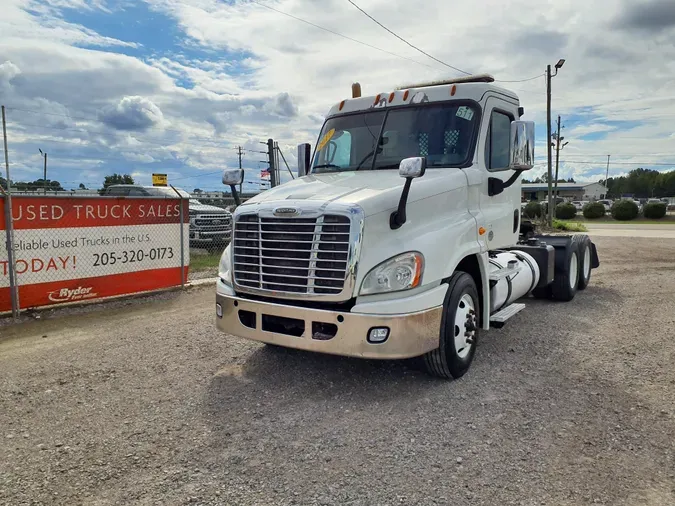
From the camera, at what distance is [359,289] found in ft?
13.2

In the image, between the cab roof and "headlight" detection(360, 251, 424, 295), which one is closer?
"headlight" detection(360, 251, 424, 295)

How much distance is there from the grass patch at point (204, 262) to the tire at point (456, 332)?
292 inches

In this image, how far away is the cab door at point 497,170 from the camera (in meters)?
5.29

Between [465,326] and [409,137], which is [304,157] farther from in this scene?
[465,326]

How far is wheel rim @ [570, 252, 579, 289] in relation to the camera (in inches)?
338

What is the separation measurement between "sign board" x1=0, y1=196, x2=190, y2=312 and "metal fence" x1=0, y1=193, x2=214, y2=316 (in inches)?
0.5

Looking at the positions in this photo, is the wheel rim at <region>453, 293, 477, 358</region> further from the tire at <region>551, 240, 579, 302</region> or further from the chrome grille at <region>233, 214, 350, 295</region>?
the tire at <region>551, 240, 579, 302</region>

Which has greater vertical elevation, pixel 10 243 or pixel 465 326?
pixel 10 243

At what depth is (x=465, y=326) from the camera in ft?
15.5

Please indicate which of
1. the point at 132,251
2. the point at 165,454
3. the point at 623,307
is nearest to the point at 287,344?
the point at 165,454

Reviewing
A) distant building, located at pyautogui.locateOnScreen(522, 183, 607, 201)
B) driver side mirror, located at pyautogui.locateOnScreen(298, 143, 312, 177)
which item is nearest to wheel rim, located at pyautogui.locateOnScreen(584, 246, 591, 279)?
driver side mirror, located at pyautogui.locateOnScreen(298, 143, 312, 177)

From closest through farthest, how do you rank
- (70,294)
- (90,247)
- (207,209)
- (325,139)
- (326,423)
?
(326,423)
(325,139)
(70,294)
(90,247)
(207,209)

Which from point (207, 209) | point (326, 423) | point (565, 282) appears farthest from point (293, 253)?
point (207, 209)

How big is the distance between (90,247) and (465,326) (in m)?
5.77
